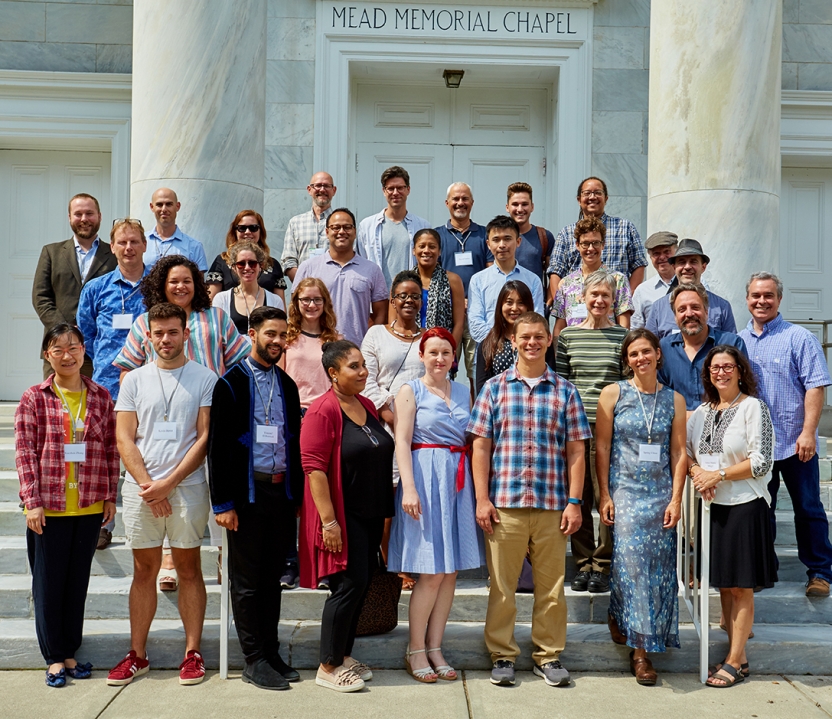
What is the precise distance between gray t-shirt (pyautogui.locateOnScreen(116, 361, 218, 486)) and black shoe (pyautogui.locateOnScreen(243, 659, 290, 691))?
3.19 ft

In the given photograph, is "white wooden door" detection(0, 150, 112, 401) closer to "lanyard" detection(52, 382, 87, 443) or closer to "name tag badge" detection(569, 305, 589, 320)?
"lanyard" detection(52, 382, 87, 443)

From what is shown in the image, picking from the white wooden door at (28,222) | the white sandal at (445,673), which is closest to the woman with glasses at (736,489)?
the white sandal at (445,673)

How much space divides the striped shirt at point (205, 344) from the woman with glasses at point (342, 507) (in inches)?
28.8

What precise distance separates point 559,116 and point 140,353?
5.31m

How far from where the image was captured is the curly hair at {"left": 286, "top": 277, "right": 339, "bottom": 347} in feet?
18.6

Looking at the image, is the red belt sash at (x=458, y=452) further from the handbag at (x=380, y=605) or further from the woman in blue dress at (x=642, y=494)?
the woman in blue dress at (x=642, y=494)

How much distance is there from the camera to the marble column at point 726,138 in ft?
23.5

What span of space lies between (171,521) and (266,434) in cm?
66

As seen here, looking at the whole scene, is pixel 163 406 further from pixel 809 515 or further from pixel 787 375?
pixel 809 515

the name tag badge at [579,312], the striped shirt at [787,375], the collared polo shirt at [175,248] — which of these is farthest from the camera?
the collared polo shirt at [175,248]

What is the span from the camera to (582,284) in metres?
6.18

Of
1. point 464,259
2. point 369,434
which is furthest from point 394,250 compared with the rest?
point 369,434

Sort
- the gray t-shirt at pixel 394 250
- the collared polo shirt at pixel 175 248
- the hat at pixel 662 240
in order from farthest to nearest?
the gray t-shirt at pixel 394 250, the hat at pixel 662 240, the collared polo shirt at pixel 175 248

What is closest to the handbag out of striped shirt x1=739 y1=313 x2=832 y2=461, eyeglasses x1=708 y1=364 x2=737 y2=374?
eyeglasses x1=708 y1=364 x2=737 y2=374
